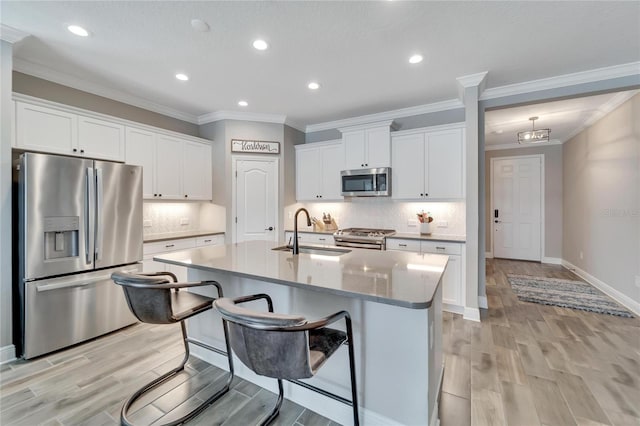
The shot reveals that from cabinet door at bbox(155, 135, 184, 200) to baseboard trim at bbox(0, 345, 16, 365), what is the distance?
2.04 meters

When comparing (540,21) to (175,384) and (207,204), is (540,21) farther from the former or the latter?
(207,204)

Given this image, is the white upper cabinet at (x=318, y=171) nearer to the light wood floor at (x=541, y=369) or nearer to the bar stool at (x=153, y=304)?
the light wood floor at (x=541, y=369)

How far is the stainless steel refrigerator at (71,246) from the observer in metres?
→ 2.40

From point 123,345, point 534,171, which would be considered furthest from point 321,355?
point 534,171

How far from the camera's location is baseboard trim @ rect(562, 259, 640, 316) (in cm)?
343

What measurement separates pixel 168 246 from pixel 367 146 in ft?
10.4

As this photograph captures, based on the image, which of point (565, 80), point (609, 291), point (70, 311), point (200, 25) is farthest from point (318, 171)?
point (609, 291)

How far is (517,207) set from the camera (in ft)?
21.3

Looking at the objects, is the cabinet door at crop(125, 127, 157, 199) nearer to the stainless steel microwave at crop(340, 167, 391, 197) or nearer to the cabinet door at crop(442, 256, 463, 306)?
the stainless steel microwave at crop(340, 167, 391, 197)

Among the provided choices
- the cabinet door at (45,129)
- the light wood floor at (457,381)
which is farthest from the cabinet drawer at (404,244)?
the cabinet door at (45,129)

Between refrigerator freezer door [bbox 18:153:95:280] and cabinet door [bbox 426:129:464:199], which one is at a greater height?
cabinet door [bbox 426:129:464:199]

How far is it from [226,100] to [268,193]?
152 centimetres

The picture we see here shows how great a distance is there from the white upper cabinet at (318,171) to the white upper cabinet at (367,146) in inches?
7.6

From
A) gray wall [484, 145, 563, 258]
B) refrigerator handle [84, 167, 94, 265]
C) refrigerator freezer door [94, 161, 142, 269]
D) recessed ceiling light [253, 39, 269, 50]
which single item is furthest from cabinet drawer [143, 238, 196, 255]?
gray wall [484, 145, 563, 258]
